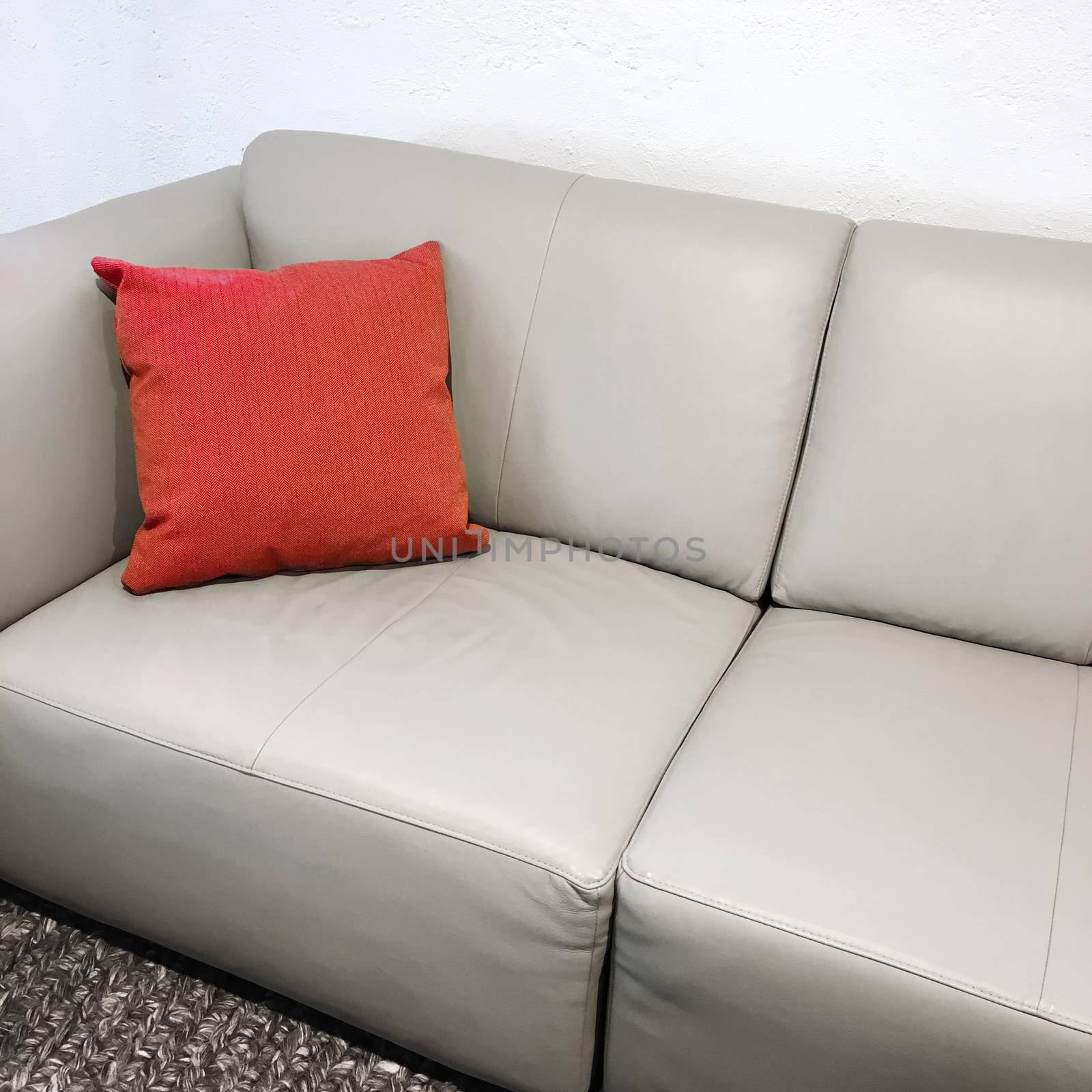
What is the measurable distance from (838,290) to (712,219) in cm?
20

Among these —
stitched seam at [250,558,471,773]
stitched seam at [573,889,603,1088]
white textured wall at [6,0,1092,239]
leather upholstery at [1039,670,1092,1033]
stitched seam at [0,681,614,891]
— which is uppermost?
white textured wall at [6,0,1092,239]

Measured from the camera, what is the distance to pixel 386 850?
1.09 m

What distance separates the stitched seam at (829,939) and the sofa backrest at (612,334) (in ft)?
1.85

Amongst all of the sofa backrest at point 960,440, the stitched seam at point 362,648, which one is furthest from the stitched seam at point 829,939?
the sofa backrest at point 960,440

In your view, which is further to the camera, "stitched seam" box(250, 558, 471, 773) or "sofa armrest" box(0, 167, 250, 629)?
"sofa armrest" box(0, 167, 250, 629)

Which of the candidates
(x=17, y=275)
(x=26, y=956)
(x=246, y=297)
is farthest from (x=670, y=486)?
(x=26, y=956)

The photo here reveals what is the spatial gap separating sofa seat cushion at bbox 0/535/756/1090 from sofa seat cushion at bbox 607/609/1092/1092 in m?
0.07

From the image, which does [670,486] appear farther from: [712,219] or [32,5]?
[32,5]

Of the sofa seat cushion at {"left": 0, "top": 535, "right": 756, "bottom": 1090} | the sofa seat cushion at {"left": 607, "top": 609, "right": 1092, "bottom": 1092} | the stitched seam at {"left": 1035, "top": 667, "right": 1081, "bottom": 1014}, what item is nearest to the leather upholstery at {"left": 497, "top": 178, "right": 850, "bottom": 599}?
the sofa seat cushion at {"left": 0, "top": 535, "right": 756, "bottom": 1090}

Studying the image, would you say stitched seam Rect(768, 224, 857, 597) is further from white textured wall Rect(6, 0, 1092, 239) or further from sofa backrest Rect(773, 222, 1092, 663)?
white textured wall Rect(6, 0, 1092, 239)

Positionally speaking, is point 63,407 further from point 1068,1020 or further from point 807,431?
point 1068,1020

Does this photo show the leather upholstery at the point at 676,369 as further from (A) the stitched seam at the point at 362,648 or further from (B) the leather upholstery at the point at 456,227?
(A) the stitched seam at the point at 362,648

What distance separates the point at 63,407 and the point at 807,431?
3.24 feet

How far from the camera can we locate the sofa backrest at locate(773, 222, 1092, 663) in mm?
1295
